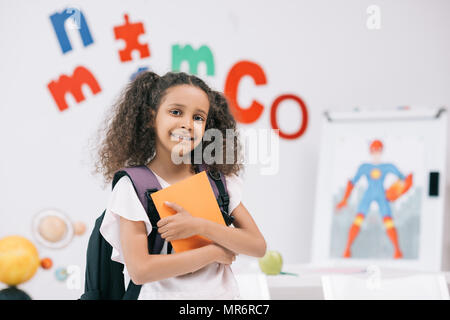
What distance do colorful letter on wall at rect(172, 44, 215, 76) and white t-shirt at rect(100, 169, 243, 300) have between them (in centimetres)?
161

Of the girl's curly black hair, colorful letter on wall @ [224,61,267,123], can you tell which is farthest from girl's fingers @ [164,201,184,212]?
colorful letter on wall @ [224,61,267,123]

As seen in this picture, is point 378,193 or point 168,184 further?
point 378,193

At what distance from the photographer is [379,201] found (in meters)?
2.02

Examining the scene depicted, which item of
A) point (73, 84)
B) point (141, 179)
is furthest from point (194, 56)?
point (141, 179)

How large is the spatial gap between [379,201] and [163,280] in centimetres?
160

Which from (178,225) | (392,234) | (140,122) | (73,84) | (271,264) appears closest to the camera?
(178,225)

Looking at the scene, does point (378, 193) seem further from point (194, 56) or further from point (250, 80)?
point (194, 56)

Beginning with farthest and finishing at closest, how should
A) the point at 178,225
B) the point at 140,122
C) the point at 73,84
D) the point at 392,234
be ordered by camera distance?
the point at 73,84
the point at 392,234
the point at 140,122
the point at 178,225

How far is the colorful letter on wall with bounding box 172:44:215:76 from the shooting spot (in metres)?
2.15

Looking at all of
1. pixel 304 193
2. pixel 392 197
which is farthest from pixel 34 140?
pixel 392 197

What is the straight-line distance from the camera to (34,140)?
2.09 metres

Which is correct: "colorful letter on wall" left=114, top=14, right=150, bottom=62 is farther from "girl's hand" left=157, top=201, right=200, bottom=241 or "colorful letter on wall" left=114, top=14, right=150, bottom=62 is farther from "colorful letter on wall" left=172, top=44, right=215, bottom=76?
"girl's hand" left=157, top=201, right=200, bottom=241
